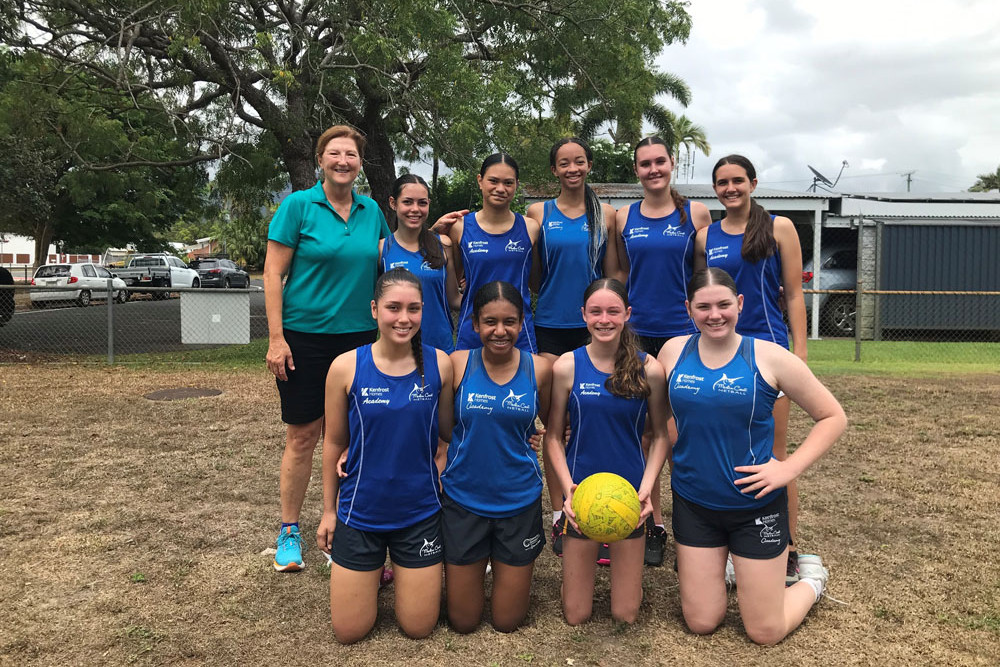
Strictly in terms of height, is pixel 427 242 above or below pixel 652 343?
above

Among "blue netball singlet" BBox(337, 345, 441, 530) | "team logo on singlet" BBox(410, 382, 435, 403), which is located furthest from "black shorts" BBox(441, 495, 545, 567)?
"team logo on singlet" BBox(410, 382, 435, 403)

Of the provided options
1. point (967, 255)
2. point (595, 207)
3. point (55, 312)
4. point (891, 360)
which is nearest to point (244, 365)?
point (595, 207)

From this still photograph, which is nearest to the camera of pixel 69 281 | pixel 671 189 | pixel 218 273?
pixel 671 189

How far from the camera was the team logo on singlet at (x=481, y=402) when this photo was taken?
3.19 m

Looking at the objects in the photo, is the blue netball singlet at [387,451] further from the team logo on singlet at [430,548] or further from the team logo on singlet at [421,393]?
the team logo on singlet at [430,548]

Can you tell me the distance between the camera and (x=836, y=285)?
17.0 meters

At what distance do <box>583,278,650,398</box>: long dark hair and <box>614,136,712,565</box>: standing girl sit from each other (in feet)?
1.98

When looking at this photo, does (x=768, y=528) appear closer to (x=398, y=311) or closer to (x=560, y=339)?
(x=560, y=339)

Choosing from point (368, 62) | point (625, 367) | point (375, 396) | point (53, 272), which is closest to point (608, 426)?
point (625, 367)

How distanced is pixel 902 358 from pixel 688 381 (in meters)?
11.0

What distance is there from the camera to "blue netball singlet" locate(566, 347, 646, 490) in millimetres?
3283

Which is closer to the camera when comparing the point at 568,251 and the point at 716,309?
the point at 716,309

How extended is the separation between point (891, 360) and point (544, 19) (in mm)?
8216

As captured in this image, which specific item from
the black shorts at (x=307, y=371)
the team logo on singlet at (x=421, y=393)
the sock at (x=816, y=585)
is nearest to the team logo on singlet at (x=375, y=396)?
the team logo on singlet at (x=421, y=393)
